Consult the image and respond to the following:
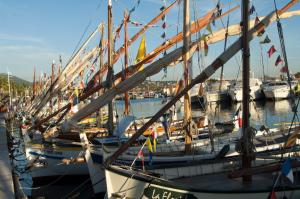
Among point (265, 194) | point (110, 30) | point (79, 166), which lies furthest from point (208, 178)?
point (110, 30)

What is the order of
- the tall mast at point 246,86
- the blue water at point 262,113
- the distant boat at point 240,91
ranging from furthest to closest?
the distant boat at point 240,91 → the blue water at point 262,113 → the tall mast at point 246,86

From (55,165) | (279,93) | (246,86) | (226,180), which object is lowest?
(55,165)

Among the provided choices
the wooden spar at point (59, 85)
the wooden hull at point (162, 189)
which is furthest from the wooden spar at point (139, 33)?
the wooden hull at point (162, 189)

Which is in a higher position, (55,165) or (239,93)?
(239,93)

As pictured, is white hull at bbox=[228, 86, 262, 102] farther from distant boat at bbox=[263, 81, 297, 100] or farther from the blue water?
distant boat at bbox=[263, 81, 297, 100]

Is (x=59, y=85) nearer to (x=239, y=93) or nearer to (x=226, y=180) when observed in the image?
(x=226, y=180)

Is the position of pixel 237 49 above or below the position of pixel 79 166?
above

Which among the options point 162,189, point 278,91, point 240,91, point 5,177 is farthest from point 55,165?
point 278,91

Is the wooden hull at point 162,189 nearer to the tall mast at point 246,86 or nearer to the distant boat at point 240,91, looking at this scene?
the tall mast at point 246,86

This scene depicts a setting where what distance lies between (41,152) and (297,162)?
15698 mm

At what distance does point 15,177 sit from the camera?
15.5 m

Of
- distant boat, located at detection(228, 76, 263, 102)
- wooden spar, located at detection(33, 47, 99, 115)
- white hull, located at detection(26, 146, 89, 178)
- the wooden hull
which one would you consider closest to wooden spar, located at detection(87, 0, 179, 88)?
wooden spar, located at detection(33, 47, 99, 115)

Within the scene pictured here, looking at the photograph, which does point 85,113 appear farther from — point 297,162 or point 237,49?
point 297,162

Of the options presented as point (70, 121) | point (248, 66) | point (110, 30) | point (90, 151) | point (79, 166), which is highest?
point (110, 30)
